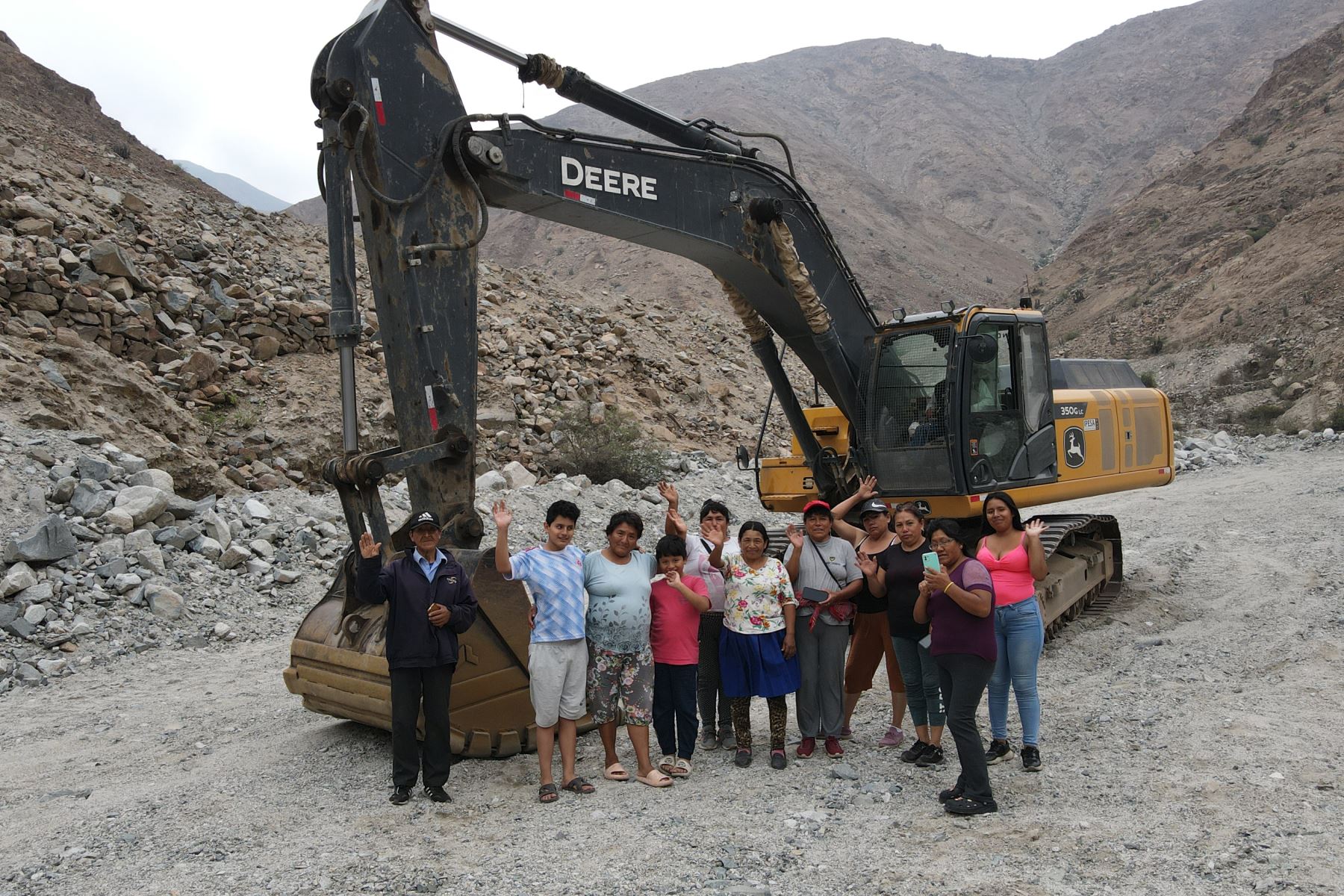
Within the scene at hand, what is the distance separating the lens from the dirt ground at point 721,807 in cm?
401

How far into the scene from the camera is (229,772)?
17.8 ft

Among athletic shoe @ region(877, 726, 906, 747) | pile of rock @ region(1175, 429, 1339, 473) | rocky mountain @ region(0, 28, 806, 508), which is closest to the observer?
athletic shoe @ region(877, 726, 906, 747)

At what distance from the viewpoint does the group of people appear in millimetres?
4785

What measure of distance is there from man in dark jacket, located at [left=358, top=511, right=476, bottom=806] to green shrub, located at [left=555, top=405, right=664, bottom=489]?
10270mm

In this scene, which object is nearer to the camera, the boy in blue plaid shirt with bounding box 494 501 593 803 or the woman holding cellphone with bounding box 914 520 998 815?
the woman holding cellphone with bounding box 914 520 998 815

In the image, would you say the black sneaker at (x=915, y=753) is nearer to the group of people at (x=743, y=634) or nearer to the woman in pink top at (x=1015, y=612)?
the group of people at (x=743, y=634)

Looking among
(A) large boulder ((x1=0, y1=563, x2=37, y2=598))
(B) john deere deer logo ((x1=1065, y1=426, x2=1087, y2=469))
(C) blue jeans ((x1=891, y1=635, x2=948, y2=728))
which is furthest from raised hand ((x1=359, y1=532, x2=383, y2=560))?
(B) john deere deer logo ((x1=1065, y1=426, x2=1087, y2=469))

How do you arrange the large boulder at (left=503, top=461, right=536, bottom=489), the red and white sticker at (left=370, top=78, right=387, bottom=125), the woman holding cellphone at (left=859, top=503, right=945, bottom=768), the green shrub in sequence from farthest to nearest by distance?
the green shrub → the large boulder at (left=503, top=461, right=536, bottom=489) → the woman holding cellphone at (left=859, top=503, right=945, bottom=768) → the red and white sticker at (left=370, top=78, right=387, bottom=125)

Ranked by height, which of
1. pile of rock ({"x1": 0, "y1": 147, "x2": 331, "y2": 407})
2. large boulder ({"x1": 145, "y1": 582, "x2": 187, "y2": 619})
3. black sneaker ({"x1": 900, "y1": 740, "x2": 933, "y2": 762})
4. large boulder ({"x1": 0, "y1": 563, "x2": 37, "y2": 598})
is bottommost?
black sneaker ({"x1": 900, "y1": 740, "x2": 933, "y2": 762})

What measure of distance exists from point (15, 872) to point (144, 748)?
6.84 feet

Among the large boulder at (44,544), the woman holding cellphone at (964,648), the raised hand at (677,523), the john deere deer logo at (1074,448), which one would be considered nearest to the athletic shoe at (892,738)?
the woman holding cellphone at (964,648)

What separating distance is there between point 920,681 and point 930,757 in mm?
400

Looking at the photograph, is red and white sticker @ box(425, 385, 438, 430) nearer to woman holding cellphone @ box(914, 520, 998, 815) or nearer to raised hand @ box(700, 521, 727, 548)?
raised hand @ box(700, 521, 727, 548)

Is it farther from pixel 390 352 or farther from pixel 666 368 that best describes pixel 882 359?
pixel 666 368
